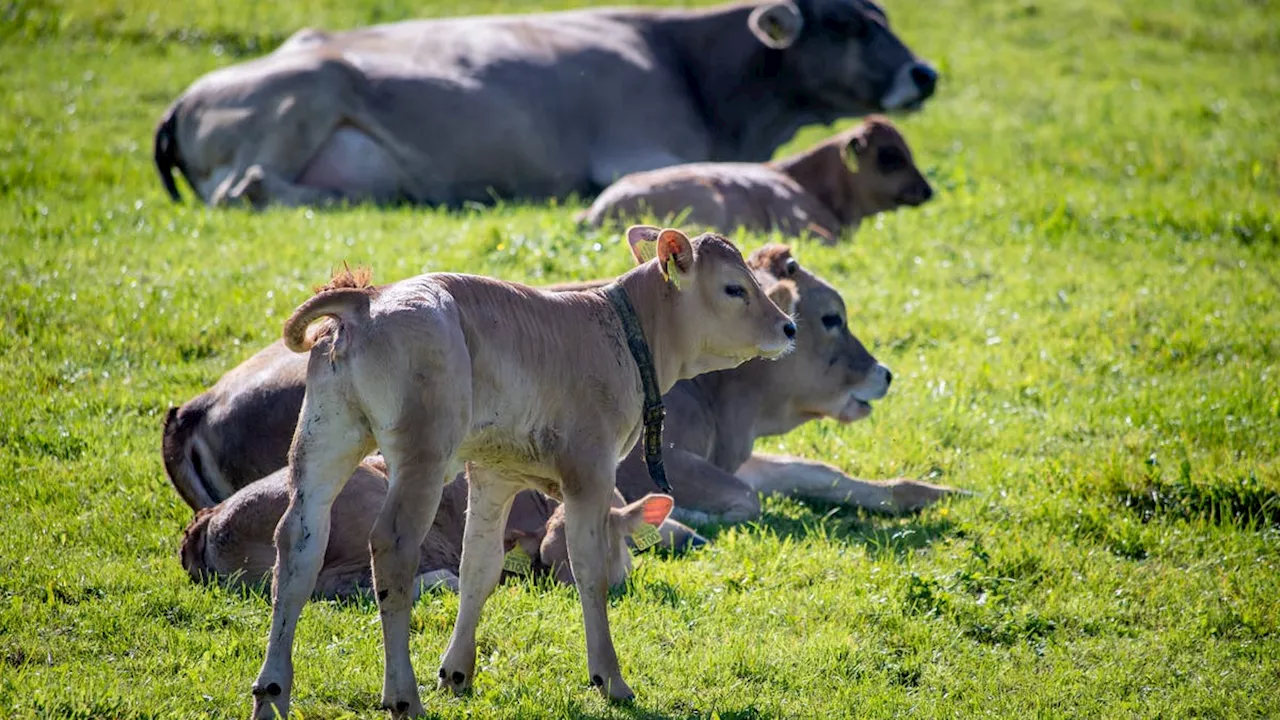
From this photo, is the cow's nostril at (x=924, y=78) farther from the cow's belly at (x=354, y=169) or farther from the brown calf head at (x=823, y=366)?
the brown calf head at (x=823, y=366)

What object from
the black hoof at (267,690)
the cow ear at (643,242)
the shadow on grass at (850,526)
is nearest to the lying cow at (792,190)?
the shadow on grass at (850,526)

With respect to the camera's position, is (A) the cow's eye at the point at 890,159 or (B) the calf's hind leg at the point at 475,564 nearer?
(B) the calf's hind leg at the point at 475,564

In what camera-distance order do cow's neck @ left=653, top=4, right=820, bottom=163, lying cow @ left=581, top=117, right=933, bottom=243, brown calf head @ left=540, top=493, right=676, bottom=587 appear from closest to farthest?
brown calf head @ left=540, top=493, right=676, bottom=587 < lying cow @ left=581, top=117, right=933, bottom=243 < cow's neck @ left=653, top=4, right=820, bottom=163

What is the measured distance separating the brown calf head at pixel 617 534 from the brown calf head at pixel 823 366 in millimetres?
2416

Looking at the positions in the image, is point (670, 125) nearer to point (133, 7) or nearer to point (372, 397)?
point (133, 7)

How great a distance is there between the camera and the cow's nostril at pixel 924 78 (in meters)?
17.8

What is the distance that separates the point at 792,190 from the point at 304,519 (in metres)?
9.69

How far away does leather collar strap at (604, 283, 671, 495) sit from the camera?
6.99m

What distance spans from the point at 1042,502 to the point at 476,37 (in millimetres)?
9450

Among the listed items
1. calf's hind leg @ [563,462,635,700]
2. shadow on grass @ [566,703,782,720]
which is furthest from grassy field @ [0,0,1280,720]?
calf's hind leg @ [563,462,635,700]

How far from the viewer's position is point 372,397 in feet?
19.5

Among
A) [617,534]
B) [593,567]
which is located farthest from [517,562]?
[593,567]

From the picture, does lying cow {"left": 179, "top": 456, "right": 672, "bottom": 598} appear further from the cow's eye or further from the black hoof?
the cow's eye

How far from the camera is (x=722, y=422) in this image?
10305 mm
